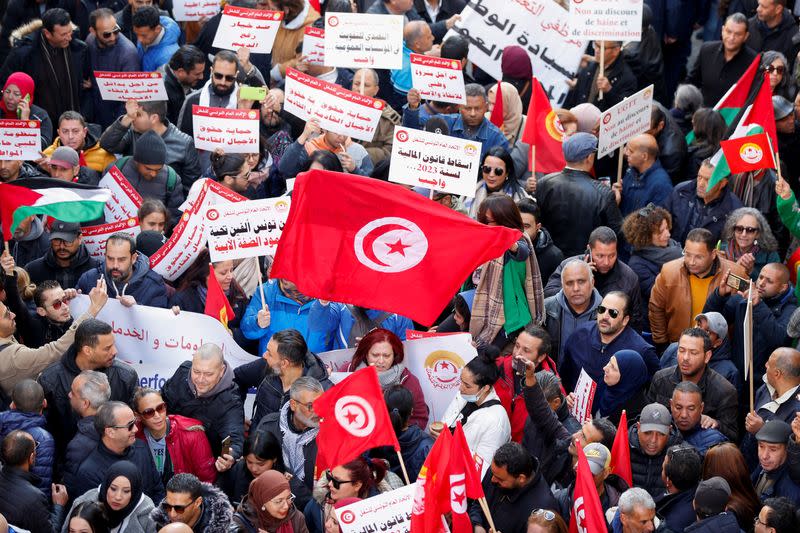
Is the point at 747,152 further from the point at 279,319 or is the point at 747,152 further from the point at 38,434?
the point at 38,434

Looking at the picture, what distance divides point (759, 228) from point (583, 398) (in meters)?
2.50

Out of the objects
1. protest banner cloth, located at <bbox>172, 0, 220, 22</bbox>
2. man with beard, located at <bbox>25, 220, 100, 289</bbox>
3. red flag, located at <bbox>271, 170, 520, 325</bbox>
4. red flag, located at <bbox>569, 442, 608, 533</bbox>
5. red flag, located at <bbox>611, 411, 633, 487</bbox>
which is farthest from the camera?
protest banner cloth, located at <bbox>172, 0, 220, 22</bbox>

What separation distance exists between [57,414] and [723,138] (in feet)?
21.8

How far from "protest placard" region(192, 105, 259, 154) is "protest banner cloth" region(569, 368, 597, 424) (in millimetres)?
4053

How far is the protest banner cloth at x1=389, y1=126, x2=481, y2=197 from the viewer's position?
12.3 m

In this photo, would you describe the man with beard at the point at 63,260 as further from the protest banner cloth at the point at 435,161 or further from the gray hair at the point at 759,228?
the gray hair at the point at 759,228

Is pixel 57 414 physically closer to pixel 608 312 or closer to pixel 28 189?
pixel 28 189

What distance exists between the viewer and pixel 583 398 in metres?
10.9

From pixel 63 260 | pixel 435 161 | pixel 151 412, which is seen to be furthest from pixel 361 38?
pixel 151 412

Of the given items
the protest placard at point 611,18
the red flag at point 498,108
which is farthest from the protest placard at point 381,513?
the protest placard at point 611,18

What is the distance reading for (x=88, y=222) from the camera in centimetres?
1305

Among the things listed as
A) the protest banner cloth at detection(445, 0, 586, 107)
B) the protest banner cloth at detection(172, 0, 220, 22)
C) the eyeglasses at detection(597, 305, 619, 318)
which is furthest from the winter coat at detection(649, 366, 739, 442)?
the protest banner cloth at detection(172, 0, 220, 22)

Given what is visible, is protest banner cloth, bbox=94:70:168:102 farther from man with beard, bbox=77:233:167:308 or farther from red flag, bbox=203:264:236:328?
red flag, bbox=203:264:236:328

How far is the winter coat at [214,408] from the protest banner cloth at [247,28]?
478cm
